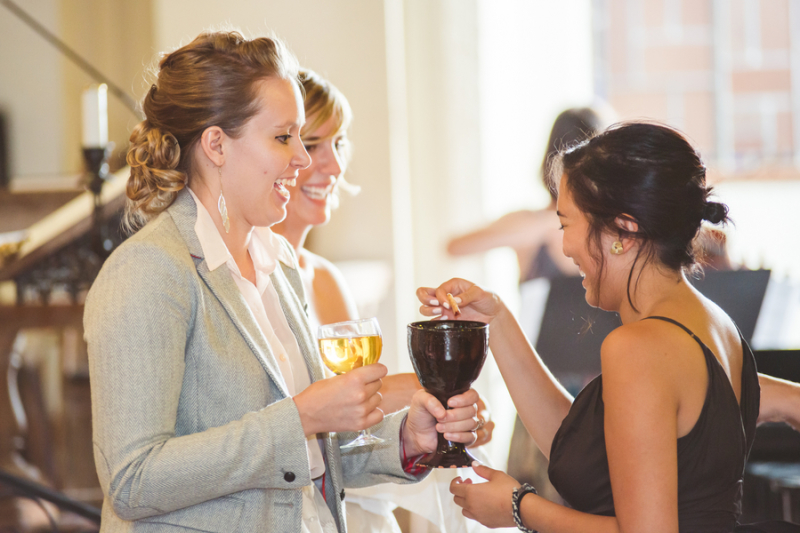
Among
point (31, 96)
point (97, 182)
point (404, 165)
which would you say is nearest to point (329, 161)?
point (97, 182)

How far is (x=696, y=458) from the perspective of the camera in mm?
1144

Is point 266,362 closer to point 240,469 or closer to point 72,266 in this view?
point 240,469

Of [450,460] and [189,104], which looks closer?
[450,460]

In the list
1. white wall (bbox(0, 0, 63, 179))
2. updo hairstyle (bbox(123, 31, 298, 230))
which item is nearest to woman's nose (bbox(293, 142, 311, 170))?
updo hairstyle (bbox(123, 31, 298, 230))

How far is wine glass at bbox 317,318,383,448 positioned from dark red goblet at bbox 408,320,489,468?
0.35 feet

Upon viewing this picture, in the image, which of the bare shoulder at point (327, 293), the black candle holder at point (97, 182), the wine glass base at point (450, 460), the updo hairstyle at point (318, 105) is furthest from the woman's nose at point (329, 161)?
the wine glass base at point (450, 460)

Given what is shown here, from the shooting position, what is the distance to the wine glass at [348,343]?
1228 mm

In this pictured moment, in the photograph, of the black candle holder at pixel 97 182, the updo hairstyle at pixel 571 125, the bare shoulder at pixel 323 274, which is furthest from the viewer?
the updo hairstyle at pixel 571 125

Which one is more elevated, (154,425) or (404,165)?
(404,165)

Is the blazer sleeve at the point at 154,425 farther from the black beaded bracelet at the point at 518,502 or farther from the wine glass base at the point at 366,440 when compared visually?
the black beaded bracelet at the point at 518,502

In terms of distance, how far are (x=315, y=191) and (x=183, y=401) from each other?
3.00 feet

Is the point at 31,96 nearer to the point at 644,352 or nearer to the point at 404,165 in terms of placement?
the point at 404,165

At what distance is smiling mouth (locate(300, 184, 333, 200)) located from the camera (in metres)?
1.96

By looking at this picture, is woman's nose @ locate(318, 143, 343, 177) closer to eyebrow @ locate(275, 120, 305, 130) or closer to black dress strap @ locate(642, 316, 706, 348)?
eyebrow @ locate(275, 120, 305, 130)
